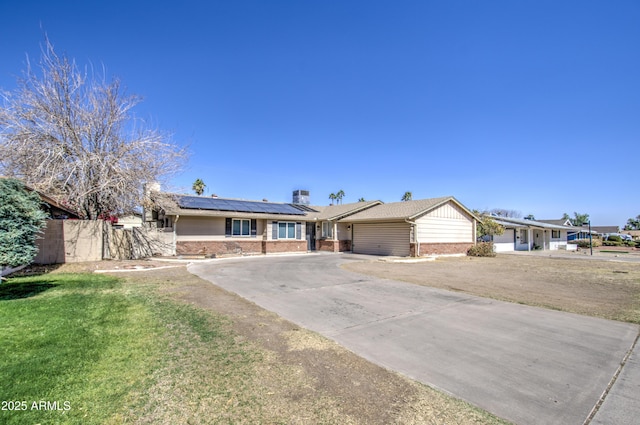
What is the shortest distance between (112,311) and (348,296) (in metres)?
5.65

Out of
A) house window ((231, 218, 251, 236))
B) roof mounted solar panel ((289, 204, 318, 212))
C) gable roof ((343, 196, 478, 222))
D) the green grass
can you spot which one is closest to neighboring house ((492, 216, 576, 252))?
gable roof ((343, 196, 478, 222))

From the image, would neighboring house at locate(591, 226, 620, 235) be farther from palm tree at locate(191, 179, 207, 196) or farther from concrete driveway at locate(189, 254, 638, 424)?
concrete driveway at locate(189, 254, 638, 424)

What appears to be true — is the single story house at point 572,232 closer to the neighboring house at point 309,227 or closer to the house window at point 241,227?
the neighboring house at point 309,227

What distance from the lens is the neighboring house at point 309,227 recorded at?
20141 millimetres

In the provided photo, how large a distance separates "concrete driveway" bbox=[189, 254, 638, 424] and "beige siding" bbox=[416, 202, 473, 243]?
13521mm

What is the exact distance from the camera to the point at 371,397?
11.3 feet

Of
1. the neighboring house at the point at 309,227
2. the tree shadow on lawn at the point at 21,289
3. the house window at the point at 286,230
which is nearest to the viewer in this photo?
the tree shadow on lawn at the point at 21,289

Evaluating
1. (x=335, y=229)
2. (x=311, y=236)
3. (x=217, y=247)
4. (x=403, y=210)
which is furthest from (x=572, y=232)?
(x=217, y=247)

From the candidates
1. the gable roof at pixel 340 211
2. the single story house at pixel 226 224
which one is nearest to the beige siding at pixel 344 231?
the gable roof at pixel 340 211

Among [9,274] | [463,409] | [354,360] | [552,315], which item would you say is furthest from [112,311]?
[552,315]

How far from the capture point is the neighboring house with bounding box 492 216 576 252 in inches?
1283

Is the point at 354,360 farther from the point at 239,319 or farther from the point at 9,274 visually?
the point at 9,274

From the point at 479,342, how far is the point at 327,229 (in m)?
22.2

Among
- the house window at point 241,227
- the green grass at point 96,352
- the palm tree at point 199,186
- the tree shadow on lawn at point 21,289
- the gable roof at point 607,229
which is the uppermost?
the palm tree at point 199,186
